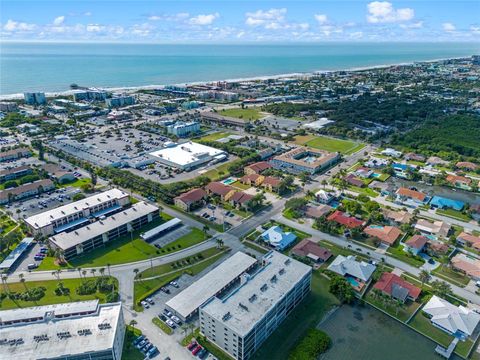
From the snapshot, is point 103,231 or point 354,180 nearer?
point 103,231

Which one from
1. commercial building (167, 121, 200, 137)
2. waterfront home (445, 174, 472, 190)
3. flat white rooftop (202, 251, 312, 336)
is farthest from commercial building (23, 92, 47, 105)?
waterfront home (445, 174, 472, 190)

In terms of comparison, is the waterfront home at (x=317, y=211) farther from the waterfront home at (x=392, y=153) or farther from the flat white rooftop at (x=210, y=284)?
the waterfront home at (x=392, y=153)

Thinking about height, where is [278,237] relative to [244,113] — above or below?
below

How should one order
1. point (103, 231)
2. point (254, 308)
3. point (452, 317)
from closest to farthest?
1. point (254, 308)
2. point (452, 317)
3. point (103, 231)

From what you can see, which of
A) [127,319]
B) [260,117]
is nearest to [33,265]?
[127,319]

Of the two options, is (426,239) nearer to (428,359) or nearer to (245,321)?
(428,359)

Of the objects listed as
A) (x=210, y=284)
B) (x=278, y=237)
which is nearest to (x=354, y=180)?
(x=278, y=237)

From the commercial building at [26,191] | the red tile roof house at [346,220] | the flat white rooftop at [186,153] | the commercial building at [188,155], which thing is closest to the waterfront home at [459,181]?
the red tile roof house at [346,220]

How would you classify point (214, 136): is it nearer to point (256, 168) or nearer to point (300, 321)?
point (256, 168)
